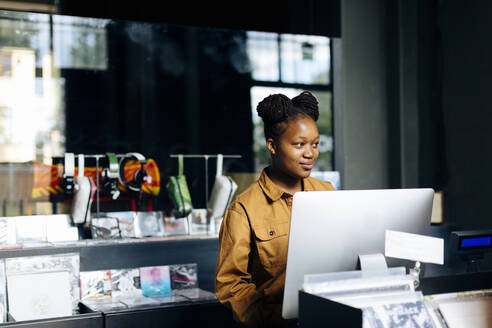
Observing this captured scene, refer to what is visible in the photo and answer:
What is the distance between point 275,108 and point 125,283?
1496mm

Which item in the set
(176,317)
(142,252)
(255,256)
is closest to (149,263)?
(142,252)

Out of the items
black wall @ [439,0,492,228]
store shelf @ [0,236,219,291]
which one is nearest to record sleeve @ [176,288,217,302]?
store shelf @ [0,236,219,291]

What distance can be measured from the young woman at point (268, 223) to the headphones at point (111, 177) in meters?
1.48

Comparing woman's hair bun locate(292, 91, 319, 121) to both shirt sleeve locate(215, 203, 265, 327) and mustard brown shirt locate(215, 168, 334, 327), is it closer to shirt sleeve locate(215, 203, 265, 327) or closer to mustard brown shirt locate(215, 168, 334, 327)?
mustard brown shirt locate(215, 168, 334, 327)

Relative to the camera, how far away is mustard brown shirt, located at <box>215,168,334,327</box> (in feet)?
5.61

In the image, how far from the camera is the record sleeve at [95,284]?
112 inches

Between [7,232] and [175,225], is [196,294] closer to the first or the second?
[175,225]

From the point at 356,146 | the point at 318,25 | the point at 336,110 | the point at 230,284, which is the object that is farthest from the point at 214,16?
the point at 230,284

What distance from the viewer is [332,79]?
14.2 ft

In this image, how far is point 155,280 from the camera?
3.03 metres

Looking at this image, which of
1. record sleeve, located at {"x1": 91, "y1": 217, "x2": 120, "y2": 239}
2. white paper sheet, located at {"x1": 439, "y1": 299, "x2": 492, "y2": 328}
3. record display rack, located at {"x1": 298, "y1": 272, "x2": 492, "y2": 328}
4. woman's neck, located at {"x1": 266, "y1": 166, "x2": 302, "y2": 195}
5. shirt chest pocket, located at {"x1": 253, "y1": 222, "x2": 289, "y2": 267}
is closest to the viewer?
record display rack, located at {"x1": 298, "y1": 272, "x2": 492, "y2": 328}

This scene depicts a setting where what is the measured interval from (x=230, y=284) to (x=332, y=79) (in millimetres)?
2835

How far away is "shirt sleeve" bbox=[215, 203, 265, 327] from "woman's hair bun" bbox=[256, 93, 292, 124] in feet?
1.01

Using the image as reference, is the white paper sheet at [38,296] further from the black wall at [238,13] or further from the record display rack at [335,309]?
the black wall at [238,13]
